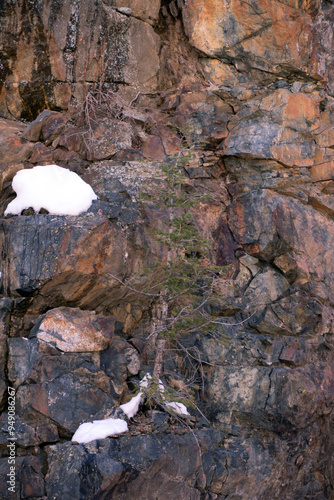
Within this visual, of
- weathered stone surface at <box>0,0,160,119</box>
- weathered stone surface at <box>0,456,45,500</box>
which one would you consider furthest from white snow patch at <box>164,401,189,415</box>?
weathered stone surface at <box>0,0,160,119</box>

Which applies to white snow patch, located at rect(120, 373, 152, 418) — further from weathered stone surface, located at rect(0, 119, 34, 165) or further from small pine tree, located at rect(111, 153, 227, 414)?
weathered stone surface, located at rect(0, 119, 34, 165)

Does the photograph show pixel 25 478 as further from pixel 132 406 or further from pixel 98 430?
pixel 132 406

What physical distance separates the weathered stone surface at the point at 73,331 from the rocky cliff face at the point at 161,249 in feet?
0.10

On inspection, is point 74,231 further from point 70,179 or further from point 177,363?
point 177,363

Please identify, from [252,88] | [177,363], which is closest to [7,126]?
[252,88]

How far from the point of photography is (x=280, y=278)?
1014cm

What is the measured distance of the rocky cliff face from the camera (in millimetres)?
7855

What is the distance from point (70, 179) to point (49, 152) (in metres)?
1.37

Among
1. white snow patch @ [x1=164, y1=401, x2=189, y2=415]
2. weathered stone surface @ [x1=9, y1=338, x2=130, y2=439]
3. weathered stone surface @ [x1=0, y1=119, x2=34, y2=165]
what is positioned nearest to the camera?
weathered stone surface @ [x1=9, y1=338, x2=130, y2=439]

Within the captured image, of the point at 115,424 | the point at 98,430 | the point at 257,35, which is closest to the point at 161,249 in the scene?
the point at 115,424

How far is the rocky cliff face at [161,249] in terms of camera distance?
786 cm

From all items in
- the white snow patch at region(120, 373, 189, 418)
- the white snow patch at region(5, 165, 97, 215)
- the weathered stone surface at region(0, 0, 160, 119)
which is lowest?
the white snow patch at region(120, 373, 189, 418)

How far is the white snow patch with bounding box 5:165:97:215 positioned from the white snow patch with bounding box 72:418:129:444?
354cm

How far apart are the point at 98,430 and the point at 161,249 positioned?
3510 millimetres
